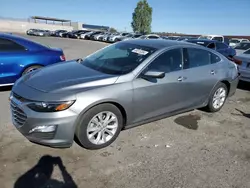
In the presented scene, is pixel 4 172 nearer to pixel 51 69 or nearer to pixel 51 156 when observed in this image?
pixel 51 156

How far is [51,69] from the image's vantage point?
393cm

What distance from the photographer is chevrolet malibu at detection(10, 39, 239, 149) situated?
299 centimetres

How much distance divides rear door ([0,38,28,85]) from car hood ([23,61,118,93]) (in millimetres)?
2100

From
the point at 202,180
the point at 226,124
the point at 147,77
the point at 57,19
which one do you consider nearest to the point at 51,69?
the point at 147,77

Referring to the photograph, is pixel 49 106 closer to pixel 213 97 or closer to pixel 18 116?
pixel 18 116

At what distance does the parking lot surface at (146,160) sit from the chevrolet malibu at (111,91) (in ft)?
0.90

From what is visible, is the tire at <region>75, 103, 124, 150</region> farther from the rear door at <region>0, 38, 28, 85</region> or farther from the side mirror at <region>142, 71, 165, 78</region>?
the rear door at <region>0, 38, 28, 85</region>

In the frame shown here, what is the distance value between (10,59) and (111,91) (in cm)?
348

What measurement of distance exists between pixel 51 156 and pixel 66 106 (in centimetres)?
76

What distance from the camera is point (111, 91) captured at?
3.26 m

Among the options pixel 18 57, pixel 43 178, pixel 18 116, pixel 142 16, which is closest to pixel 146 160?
pixel 43 178

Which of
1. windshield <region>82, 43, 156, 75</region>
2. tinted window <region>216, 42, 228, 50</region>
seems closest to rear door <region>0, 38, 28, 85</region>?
windshield <region>82, 43, 156, 75</region>

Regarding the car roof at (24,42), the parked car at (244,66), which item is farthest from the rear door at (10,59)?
the parked car at (244,66)

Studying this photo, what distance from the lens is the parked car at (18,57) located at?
5488 millimetres
